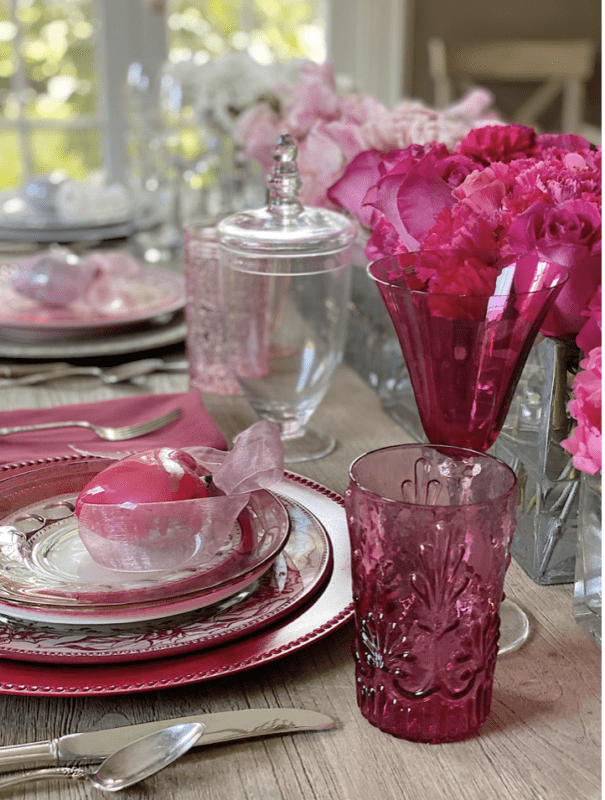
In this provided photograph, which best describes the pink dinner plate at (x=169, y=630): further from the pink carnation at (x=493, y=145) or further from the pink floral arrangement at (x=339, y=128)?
the pink floral arrangement at (x=339, y=128)

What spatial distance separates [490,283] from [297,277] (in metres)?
0.35

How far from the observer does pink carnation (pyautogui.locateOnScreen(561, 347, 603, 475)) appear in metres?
0.42

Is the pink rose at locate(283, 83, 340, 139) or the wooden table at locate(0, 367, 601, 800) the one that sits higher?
the pink rose at locate(283, 83, 340, 139)

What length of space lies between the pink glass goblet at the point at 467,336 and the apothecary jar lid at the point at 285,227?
9.5 inches

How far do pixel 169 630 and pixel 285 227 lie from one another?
383 millimetres

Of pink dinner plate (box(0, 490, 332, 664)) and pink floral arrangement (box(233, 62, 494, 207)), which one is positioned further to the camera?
pink floral arrangement (box(233, 62, 494, 207))

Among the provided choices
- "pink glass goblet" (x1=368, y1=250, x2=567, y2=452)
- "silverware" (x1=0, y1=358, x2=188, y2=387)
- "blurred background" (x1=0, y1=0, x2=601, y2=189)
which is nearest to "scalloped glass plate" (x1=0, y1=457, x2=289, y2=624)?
"pink glass goblet" (x1=368, y1=250, x2=567, y2=452)

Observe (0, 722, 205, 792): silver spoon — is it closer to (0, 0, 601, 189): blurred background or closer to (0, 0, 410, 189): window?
(0, 0, 601, 189): blurred background

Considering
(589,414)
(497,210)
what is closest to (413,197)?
(497,210)

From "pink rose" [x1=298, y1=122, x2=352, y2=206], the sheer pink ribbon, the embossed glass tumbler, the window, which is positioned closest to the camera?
the embossed glass tumbler

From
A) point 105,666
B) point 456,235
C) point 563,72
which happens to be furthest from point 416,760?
point 563,72

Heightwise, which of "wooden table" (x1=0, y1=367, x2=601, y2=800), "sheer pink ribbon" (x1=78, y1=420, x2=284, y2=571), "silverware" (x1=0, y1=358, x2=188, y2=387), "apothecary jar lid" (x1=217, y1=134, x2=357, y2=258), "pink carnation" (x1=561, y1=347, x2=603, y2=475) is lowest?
"wooden table" (x1=0, y1=367, x2=601, y2=800)

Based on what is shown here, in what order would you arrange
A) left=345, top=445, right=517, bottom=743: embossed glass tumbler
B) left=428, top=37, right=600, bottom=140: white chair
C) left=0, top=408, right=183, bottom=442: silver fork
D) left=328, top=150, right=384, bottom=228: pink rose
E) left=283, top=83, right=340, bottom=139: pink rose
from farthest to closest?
1. left=428, top=37, right=600, bottom=140: white chair
2. left=283, top=83, right=340, bottom=139: pink rose
3. left=0, top=408, right=183, bottom=442: silver fork
4. left=328, top=150, right=384, bottom=228: pink rose
5. left=345, top=445, right=517, bottom=743: embossed glass tumbler

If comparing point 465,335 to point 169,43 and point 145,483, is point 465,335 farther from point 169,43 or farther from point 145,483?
point 169,43
